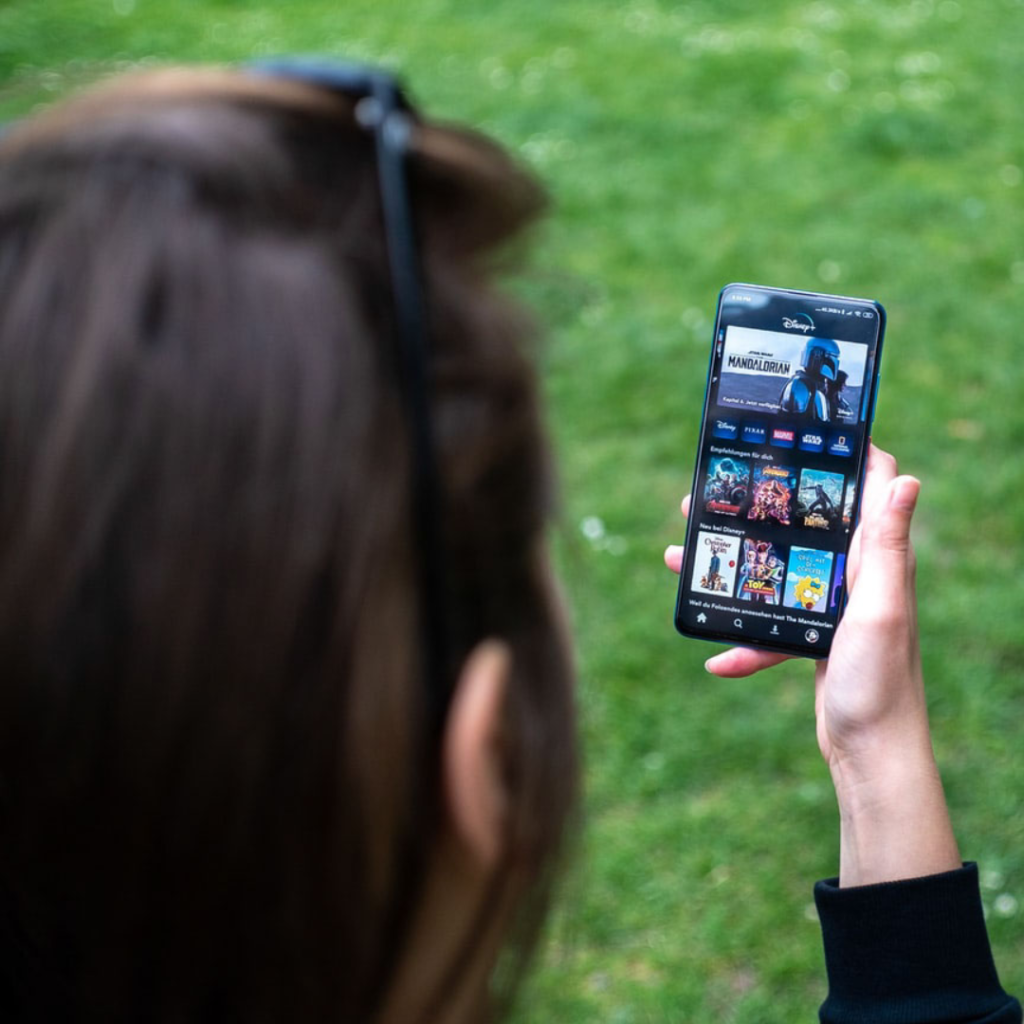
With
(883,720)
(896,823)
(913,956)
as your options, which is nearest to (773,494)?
(883,720)

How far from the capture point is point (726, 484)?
1.93 meters

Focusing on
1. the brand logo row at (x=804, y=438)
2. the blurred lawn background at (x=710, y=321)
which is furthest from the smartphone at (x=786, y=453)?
the blurred lawn background at (x=710, y=321)

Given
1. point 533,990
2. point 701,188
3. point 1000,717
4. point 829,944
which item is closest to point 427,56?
point 701,188

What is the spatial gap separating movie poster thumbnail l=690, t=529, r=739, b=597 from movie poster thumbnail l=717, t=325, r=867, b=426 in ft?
0.71

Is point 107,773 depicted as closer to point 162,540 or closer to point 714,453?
point 162,540

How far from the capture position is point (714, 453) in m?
1.93

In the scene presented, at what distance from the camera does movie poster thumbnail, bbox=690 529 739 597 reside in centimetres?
194

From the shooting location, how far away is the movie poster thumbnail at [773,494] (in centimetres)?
190

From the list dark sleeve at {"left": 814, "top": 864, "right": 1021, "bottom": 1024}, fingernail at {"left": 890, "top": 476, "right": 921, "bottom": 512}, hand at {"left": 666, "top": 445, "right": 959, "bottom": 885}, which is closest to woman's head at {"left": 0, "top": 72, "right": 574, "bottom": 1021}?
dark sleeve at {"left": 814, "top": 864, "right": 1021, "bottom": 1024}

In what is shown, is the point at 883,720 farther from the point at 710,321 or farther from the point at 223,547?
the point at 710,321

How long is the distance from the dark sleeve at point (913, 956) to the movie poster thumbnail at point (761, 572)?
0.59 m

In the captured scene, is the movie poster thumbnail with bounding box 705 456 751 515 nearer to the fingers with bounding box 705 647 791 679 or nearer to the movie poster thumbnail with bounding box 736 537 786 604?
the movie poster thumbnail with bounding box 736 537 786 604

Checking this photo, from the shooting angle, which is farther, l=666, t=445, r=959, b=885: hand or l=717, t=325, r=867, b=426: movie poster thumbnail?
l=717, t=325, r=867, b=426: movie poster thumbnail

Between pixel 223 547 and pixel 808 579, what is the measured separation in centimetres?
133
